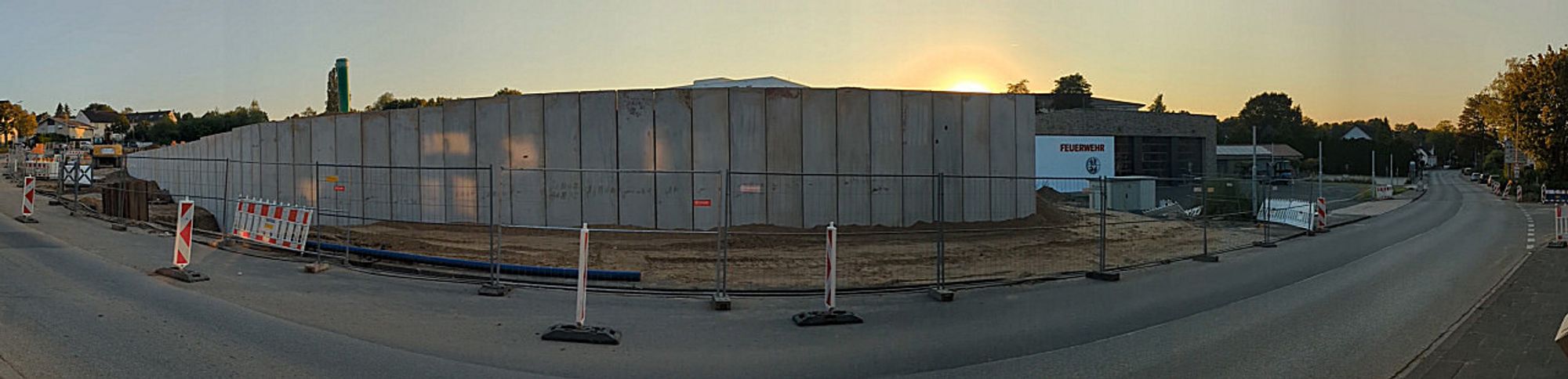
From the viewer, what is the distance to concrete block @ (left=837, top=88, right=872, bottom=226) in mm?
19609

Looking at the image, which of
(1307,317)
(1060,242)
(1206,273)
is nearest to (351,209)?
(1060,242)

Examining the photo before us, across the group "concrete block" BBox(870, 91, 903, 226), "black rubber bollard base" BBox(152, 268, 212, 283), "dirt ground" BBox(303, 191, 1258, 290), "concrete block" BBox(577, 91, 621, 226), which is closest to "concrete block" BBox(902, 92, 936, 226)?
"concrete block" BBox(870, 91, 903, 226)

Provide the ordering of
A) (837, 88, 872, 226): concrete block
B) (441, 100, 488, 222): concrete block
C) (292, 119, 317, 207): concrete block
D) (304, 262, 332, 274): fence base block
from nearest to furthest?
(304, 262, 332, 274): fence base block
(837, 88, 872, 226): concrete block
(441, 100, 488, 222): concrete block
(292, 119, 317, 207): concrete block

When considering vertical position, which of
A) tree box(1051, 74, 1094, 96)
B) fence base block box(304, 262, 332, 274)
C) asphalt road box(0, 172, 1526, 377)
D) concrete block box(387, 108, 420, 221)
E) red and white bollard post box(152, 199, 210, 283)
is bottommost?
asphalt road box(0, 172, 1526, 377)

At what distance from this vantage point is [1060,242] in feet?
59.7

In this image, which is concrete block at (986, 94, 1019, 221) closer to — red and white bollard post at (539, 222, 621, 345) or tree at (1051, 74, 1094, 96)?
red and white bollard post at (539, 222, 621, 345)

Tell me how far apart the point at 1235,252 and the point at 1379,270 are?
12.7 ft

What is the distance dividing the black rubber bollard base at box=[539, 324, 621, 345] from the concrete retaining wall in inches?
398

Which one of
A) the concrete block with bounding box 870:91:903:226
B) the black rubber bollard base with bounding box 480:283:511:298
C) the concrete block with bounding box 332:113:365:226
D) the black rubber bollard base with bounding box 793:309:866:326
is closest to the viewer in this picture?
the black rubber bollard base with bounding box 793:309:866:326

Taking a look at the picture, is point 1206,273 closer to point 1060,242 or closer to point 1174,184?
point 1060,242

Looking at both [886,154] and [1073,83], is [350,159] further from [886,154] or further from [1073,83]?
[1073,83]

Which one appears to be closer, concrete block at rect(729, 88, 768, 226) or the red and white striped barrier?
the red and white striped barrier

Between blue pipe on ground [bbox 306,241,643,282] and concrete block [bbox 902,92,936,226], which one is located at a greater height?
concrete block [bbox 902,92,936,226]

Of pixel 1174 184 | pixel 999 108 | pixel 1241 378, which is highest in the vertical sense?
pixel 999 108
